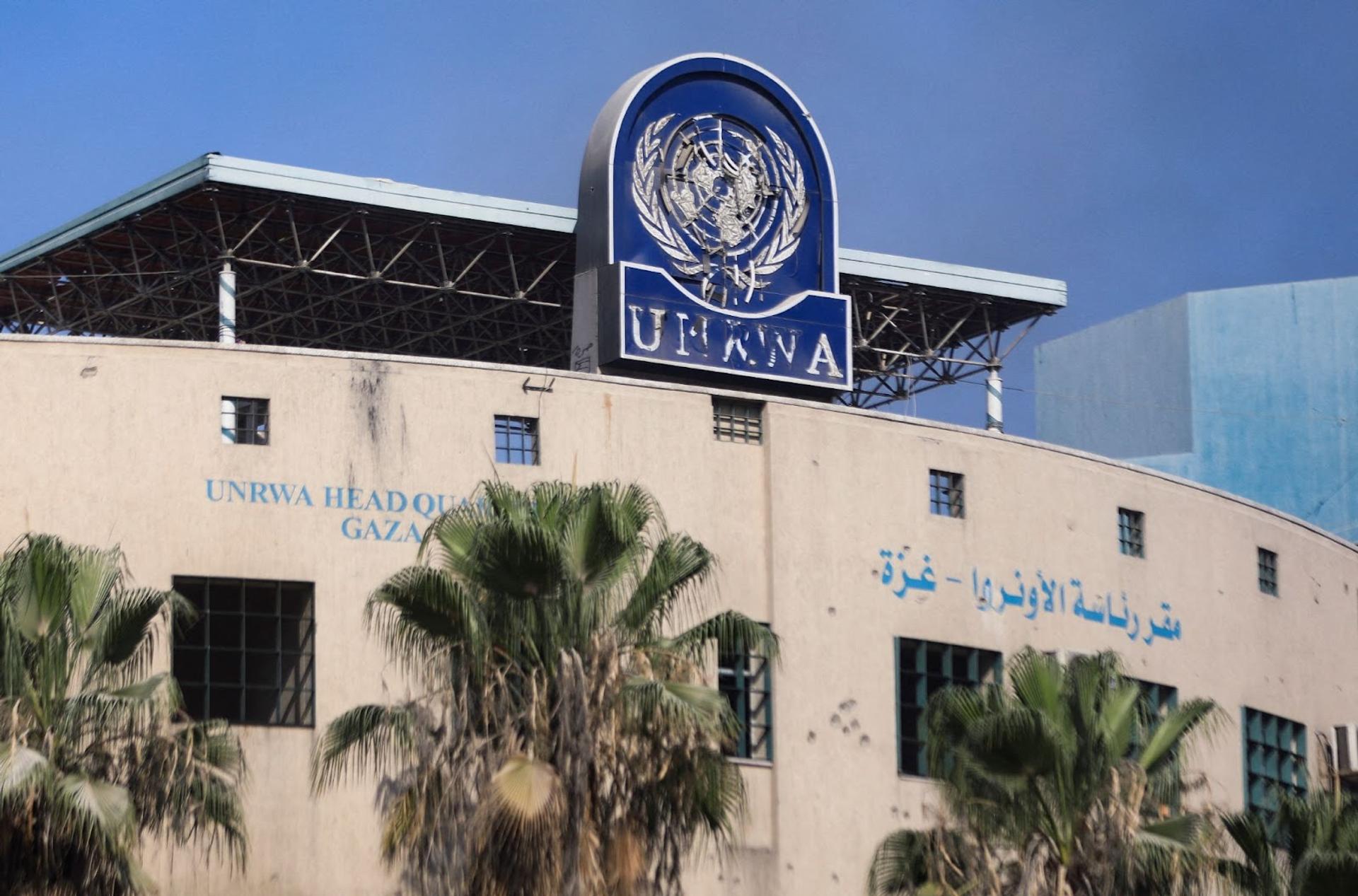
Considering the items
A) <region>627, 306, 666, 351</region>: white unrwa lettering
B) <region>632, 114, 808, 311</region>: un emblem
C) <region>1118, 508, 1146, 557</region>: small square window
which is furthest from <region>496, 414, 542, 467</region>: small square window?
<region>1118, 508, 1146, 557</region>: small square window

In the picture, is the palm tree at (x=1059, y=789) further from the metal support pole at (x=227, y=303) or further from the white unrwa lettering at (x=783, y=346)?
the metal support pole at (x=227, y=303)

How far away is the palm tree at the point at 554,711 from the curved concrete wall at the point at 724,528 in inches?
257

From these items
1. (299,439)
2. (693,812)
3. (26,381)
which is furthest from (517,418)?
(693,812)

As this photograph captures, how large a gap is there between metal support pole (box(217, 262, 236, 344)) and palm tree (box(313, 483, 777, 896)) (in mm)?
14916

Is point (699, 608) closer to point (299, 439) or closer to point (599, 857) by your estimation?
point (299, 439)

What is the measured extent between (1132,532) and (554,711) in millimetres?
17896

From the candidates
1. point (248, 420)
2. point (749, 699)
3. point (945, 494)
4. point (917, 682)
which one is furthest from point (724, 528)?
point (248, 420)

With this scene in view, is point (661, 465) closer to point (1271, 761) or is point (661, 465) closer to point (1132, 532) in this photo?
point (1132, 532)

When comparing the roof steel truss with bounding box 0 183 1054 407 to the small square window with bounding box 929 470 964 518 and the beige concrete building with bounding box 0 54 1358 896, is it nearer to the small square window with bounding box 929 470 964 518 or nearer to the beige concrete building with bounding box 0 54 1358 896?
the beige concrete building with bounding box 0 54 1358 896

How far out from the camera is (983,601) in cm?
4047

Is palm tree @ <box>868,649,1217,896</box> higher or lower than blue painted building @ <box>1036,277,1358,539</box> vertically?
lower

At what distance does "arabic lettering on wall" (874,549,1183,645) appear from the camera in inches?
1564

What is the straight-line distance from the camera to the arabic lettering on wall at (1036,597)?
→ 39719 mm

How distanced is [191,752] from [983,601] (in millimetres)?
16273
